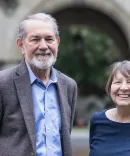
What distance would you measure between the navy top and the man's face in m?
0.58

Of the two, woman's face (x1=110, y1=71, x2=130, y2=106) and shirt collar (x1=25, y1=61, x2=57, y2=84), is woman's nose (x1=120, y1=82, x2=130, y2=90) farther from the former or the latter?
shirt collar (x1=25, y1=61, x2=57, y2=84)

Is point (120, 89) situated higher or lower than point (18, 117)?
higher

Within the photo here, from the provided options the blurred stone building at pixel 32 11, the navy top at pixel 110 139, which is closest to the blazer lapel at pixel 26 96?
the navy top at pixel 110 139

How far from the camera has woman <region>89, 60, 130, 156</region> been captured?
11.9 ft

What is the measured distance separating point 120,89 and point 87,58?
81.4 feet

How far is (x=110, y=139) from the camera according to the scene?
3.66m

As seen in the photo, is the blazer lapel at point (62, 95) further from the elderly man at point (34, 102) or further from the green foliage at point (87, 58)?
the green foliage at point (87, 58)

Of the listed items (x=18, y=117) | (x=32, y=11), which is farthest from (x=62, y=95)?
(x=32, y=11)

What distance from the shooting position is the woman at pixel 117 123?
3621 millimetres

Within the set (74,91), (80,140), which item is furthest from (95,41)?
(74,91)

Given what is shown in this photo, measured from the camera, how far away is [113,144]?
363 centimetres

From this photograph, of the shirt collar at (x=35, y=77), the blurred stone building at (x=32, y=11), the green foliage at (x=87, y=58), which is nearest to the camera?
the shirt collar at (x=35, y=77)

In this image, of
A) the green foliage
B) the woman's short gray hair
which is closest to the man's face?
the woman's short gray hair

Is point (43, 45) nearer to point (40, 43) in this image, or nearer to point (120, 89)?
point (40, 43)
